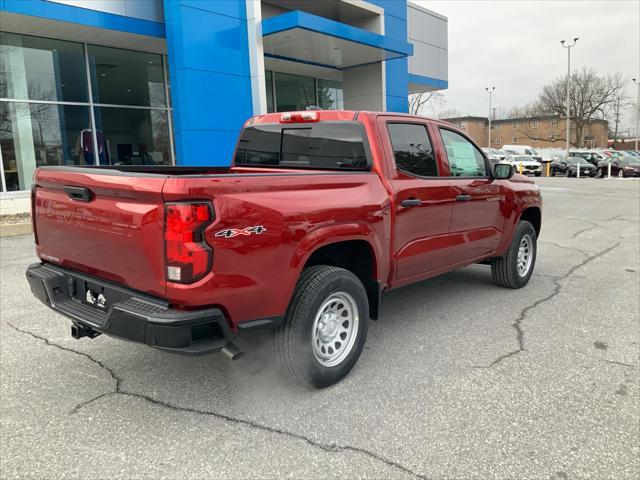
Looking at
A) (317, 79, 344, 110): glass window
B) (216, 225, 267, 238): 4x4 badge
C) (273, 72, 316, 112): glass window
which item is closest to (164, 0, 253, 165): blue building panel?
(273, 72, 316, 112): glass window

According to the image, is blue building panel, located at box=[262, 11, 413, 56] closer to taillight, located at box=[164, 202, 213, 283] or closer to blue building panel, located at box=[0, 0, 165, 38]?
blue building panel, located at box=[0, 0, 165, 38]

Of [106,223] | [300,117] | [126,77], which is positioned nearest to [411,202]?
[300,117]

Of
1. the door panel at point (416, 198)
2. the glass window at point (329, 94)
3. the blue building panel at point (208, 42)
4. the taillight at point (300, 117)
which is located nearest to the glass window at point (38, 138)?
the blue building panel at point (208, 42)

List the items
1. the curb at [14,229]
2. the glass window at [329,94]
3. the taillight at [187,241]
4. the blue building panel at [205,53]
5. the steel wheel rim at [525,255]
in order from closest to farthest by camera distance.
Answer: the taillight at [187,241], the steel wheel rim at [525,255], the curb at [14,229], the blue building panel at [205,53], the glass window at [329,94]

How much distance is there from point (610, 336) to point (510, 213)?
5.47 ft

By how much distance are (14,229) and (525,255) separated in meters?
9.52

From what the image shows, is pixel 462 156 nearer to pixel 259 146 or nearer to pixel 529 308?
pixel 529 308

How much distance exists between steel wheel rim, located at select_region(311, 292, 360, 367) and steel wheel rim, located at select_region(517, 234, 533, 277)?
3174mm

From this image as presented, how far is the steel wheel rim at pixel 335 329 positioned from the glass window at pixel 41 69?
12514mm

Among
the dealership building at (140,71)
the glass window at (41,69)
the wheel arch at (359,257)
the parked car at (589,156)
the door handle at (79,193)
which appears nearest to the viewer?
the door handle at (79,193)

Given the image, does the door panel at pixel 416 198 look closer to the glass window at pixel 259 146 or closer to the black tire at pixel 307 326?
the black tire at pixel 307 326

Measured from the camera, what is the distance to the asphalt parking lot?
8.79 ft

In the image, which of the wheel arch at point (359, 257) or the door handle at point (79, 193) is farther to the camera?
the wheel arch at point (359, 257)

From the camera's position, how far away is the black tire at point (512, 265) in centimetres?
578
